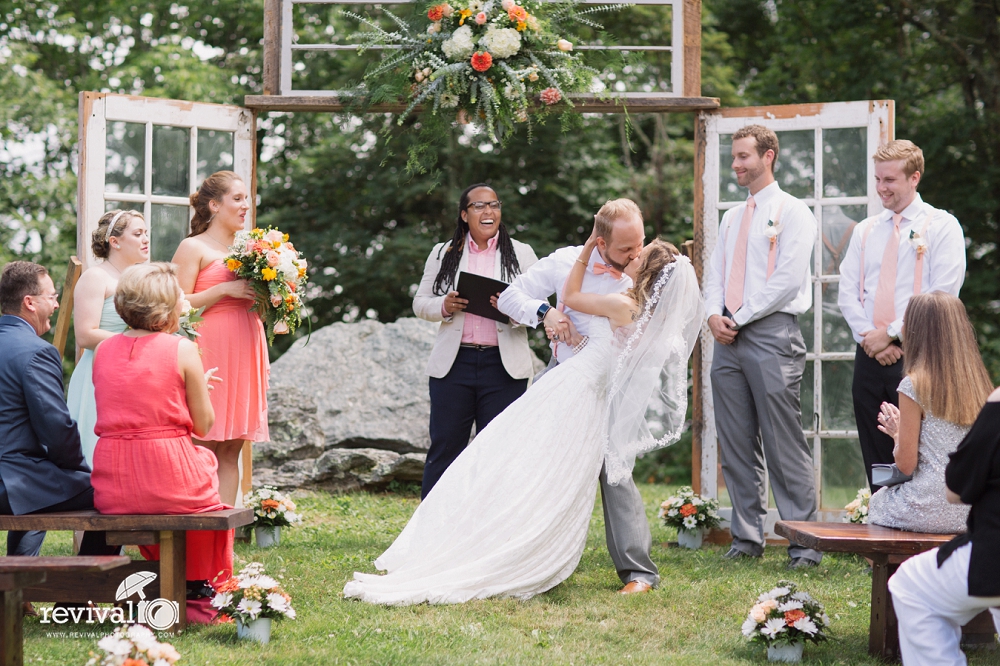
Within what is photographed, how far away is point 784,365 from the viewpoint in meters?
5.68

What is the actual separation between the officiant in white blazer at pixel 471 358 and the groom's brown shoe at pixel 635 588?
1270mm

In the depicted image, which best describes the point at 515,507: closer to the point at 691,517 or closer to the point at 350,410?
the point at 691,517

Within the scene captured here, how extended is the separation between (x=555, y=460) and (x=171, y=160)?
10.6 ft

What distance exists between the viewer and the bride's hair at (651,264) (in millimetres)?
4680

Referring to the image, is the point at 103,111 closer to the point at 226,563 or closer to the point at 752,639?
the point at 226,563

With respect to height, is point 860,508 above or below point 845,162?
below

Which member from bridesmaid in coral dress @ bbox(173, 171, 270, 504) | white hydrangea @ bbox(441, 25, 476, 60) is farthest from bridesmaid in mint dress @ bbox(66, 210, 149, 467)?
white hydrangea @ bbox(441, 25, 476, 60)

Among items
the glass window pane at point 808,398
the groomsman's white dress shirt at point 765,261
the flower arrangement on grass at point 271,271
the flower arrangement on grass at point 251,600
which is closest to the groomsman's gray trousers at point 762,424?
the groomsman's white dress shirt at point 765,261

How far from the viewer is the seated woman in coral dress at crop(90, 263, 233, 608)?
3973mm

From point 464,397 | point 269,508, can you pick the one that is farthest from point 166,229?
point 464,397

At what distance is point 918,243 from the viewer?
5.42 meters

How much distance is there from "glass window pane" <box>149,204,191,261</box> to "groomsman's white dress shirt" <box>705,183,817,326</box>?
3.25 meters

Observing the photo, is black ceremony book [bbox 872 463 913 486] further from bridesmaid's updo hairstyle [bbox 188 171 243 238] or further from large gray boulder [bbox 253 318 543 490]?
large gray boulder [bbox 253 318 543 490]

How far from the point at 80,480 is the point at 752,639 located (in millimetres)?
2753
